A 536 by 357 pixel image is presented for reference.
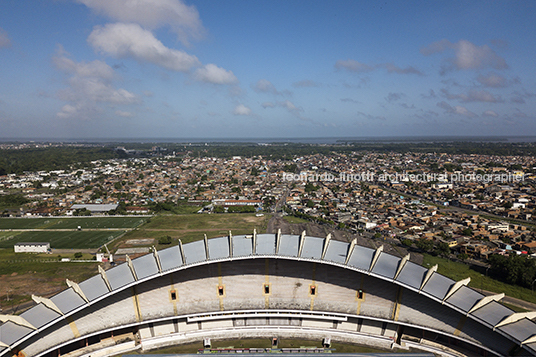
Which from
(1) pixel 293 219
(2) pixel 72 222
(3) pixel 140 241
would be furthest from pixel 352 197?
(2) pixel 72 222

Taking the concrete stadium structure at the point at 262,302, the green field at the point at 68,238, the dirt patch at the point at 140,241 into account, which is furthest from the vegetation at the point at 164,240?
the concrete stadium structure at the point at 262,302

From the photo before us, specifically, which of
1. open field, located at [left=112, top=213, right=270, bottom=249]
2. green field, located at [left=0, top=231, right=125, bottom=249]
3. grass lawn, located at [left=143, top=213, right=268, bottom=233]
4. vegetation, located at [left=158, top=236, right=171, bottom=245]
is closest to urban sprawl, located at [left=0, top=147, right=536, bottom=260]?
grass lawn, located at [left=143, top=213, right=268, bottom=233]

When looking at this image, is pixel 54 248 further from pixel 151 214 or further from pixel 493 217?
pixel 493 217

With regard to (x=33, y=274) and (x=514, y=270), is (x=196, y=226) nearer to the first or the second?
(x=33, y=274)

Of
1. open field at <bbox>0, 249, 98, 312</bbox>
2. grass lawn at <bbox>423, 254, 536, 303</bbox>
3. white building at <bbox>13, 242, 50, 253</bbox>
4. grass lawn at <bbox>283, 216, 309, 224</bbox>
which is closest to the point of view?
grass lawn at <bbox>423, 254, 536, 303</bbox>

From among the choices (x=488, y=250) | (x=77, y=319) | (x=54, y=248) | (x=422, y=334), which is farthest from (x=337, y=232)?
(x=54, y=248)

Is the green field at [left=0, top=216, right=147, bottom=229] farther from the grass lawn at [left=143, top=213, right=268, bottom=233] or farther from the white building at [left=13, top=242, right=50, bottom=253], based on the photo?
the white building at [left=13, top=242, right=50, bottom=253]
